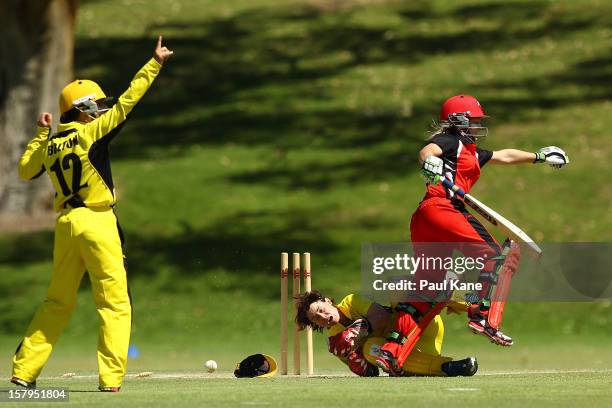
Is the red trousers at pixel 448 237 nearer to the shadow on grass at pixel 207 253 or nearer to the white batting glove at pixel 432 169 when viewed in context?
the white batting glove at pixel 432 169

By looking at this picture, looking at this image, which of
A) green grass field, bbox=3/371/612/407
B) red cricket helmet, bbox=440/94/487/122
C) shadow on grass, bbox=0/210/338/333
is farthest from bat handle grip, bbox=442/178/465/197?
shadow on grass, bbox=0/210/338/333

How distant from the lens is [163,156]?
22391 millimetres

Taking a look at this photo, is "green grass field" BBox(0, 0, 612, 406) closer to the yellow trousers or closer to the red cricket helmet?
the yellow trousers

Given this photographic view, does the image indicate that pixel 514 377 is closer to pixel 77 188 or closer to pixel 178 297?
pixel 77 188

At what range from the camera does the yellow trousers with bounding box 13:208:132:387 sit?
29.2 ft

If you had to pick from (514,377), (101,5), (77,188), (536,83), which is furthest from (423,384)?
(101,5)

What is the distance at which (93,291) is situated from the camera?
901 cm

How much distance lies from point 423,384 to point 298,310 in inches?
66.1

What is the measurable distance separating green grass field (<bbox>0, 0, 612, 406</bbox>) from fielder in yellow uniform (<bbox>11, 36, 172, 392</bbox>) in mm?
423

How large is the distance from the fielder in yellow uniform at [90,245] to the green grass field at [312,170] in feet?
1.39

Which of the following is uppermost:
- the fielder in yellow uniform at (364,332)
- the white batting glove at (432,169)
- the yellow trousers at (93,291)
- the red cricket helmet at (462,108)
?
the red cricket helmet at (462,108)

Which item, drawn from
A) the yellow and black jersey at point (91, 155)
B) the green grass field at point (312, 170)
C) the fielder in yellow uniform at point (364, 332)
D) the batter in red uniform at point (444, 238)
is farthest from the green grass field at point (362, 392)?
the yellow and black jersey at point (91, 155)

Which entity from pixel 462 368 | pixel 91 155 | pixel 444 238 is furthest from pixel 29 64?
pixel 462 368

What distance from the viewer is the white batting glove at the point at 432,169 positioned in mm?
10109
